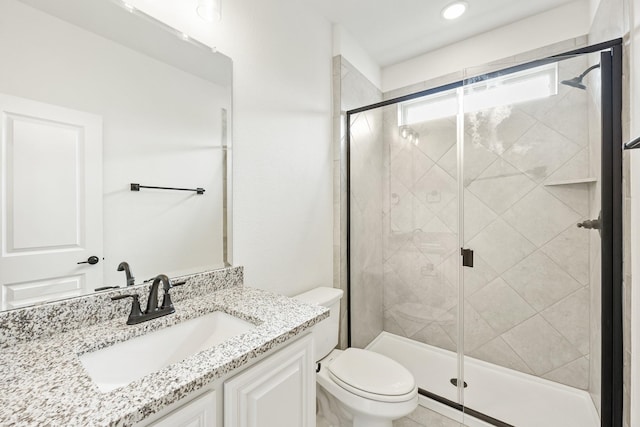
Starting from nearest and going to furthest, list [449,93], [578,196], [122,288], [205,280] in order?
1. [122,288]
2. [205,280]
3. [578,196]
4. [449,93]

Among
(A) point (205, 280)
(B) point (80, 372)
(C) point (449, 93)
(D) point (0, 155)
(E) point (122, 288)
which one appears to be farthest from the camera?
(C) point (449, 93)

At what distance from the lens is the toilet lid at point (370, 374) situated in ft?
4.27

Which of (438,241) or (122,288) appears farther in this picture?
(438,241)

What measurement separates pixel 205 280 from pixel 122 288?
0.98 feet

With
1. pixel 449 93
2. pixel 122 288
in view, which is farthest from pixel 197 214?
pixel 449 93

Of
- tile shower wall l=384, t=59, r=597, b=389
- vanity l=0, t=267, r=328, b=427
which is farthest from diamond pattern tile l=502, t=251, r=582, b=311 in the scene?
vanity l=0, t=267, r=328, b=427

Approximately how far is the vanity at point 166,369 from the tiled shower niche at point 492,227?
1.22 metres

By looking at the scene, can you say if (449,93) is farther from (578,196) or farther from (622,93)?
(578,196)

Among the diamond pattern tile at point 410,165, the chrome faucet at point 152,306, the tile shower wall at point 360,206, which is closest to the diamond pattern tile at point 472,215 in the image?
the diamond pattern tile at point 410,165

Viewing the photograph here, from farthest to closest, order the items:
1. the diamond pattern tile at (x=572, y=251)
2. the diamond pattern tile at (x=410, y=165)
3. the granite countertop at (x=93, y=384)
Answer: the diamond pattern tile at (x=410, y=165) → the diamond pattern tile at (x=572, y=251) → the granite countertop at (x=93, y=384)

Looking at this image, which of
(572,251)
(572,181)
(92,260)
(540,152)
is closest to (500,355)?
(572,251)

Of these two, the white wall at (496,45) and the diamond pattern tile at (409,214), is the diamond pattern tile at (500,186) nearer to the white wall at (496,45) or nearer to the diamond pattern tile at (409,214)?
the diamond pattern tile at (409,214)

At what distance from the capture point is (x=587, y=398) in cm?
161

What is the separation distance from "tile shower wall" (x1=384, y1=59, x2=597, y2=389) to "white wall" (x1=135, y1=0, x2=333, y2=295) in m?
0.63
